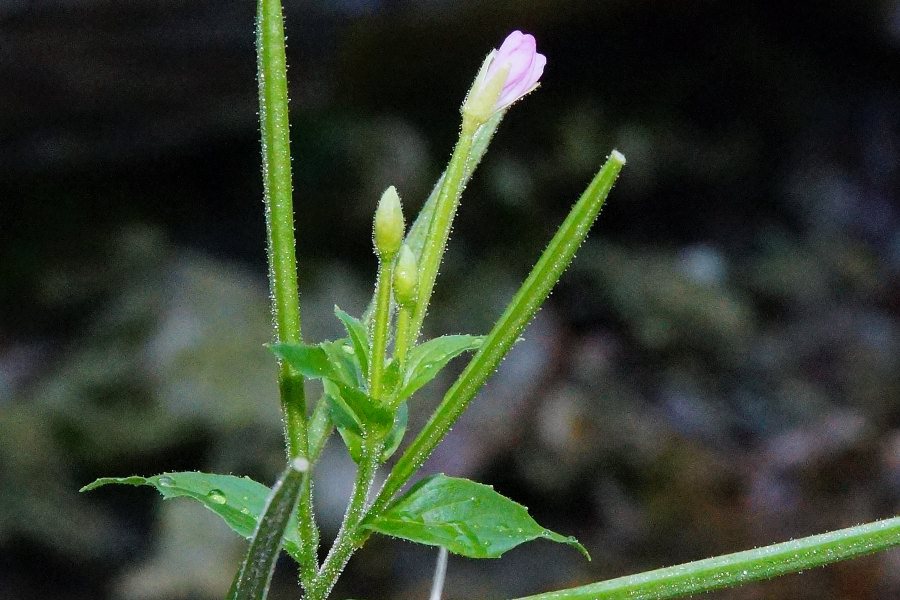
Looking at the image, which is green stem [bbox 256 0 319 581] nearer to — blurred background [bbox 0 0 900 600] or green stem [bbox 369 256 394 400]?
green stem [bbox 369 256 394 400]

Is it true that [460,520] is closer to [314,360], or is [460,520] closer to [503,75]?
[314,360]

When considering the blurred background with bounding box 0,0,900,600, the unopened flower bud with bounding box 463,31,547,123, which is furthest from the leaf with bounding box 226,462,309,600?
the blurred background with bounding box 0,0,900,600

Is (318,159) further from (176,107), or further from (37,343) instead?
(37,343)

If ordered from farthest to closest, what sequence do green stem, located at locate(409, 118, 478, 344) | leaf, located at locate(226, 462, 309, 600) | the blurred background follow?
the blurred background < green stem, located at locate(409, 118, 478, 344) < leaf, located at locate(226, 462, 309, 600)

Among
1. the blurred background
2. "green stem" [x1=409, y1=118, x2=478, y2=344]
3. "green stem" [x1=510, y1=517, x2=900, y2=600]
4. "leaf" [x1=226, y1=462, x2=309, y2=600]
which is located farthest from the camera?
the blurred background

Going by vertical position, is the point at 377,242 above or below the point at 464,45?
below

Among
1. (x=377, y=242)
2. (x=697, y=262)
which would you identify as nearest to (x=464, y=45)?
(x=697, y=262)

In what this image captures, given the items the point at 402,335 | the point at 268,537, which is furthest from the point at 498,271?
the point at 268,537
